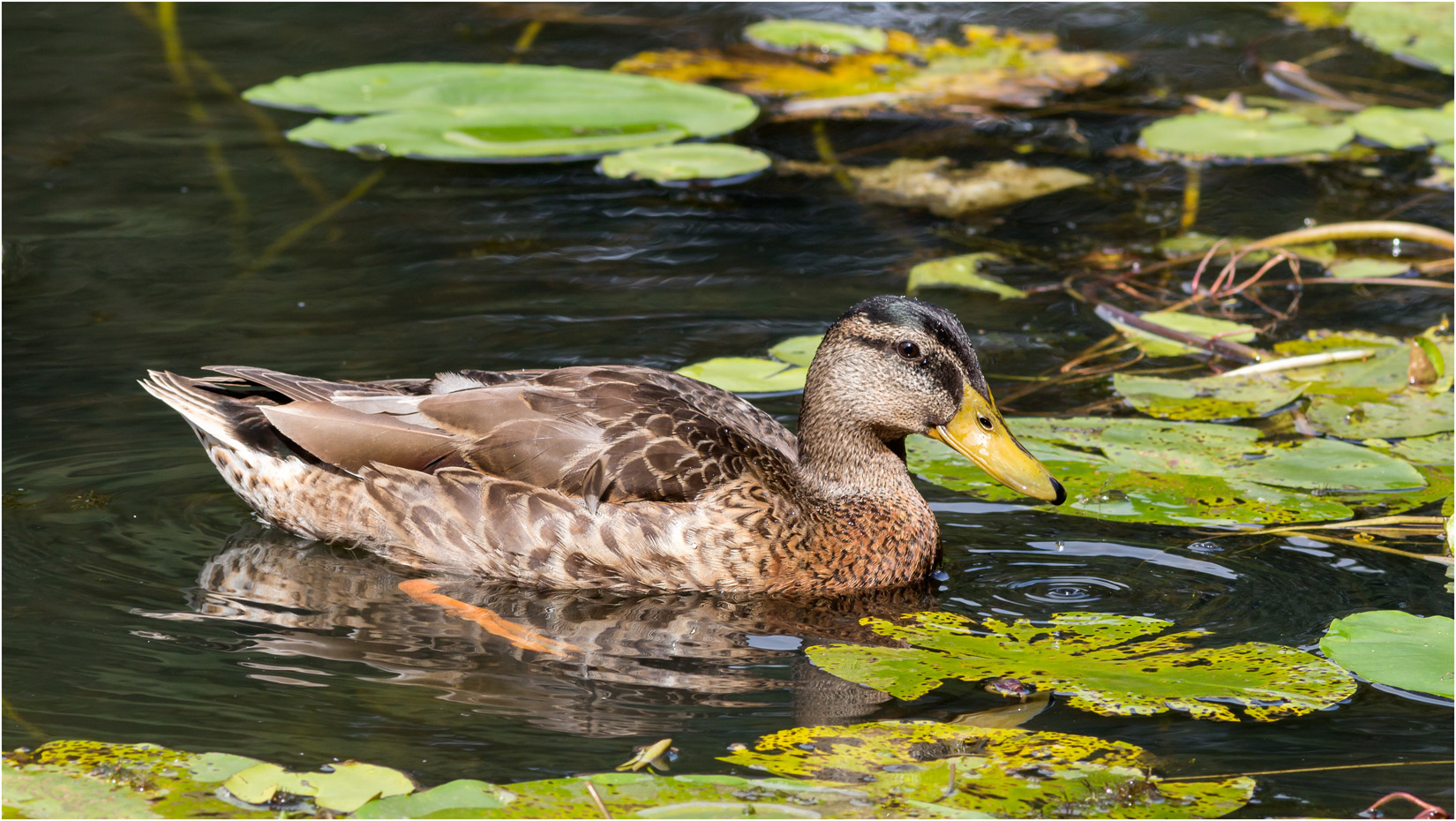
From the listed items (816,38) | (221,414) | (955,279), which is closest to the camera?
(221,414)

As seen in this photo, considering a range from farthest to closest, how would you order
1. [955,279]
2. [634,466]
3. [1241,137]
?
Answer: 1. [1241,137]
2. [955,279]
3. [634,466]

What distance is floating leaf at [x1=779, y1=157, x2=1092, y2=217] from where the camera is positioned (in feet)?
34.5

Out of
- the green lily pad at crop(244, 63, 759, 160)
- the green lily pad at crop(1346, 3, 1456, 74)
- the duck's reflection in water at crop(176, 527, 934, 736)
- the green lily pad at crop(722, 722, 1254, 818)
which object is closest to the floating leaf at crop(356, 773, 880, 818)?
the green lily pad at crop(722, 722, 1254, 818)

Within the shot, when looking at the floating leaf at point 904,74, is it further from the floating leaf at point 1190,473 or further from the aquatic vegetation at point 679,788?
the aquatic vegetation at point 679,788

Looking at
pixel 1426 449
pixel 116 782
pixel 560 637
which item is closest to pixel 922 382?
pixel 560 637

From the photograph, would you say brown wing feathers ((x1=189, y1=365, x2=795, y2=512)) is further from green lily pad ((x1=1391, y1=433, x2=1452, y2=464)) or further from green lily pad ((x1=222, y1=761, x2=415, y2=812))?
green lily pad ((x1=1391, y1=433, x2=1452, y2=464))

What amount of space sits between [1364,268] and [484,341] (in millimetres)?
4839

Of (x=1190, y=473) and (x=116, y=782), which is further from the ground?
(x=1190, y=473)

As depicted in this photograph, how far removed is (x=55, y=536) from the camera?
6422 mm

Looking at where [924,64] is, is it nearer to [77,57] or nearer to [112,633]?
[77,57]

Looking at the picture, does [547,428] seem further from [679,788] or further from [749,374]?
[679,788]

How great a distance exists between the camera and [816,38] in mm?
13078

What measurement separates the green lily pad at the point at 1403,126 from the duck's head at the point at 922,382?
5543mm

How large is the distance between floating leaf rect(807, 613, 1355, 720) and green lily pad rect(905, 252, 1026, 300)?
352cm
